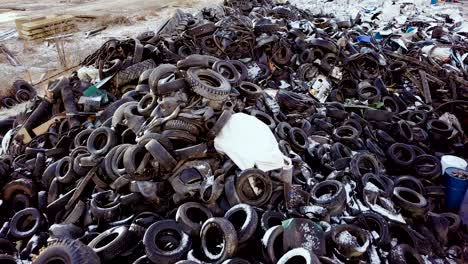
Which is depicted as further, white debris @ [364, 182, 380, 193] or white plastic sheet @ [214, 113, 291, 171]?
white debris @ [364, 182, 380, 193]

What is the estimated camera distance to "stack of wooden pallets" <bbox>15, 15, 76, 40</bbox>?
427 inches

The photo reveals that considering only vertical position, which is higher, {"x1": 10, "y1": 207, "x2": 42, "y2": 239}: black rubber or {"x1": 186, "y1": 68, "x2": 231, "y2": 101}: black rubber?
{"x1": 186, "y1": 68, "x2": 231, "y2": 101}: black rubber

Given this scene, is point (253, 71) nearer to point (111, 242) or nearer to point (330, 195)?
point (330, 195)

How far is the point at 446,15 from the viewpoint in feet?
42.9

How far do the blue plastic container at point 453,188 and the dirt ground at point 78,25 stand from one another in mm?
8621

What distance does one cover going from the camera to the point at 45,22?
11398 mm

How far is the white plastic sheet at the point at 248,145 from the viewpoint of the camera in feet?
12.5

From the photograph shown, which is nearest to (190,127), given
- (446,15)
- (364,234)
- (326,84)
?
(364,234)

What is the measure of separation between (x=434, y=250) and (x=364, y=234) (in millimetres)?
1084

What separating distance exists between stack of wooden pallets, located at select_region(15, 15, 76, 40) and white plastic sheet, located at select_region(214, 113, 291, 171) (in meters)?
9.77

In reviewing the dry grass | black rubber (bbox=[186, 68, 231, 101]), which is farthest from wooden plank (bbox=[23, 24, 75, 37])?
black rubber (bbox=[186, 68, 231, 101])

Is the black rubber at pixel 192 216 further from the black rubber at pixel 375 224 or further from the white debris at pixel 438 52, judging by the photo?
the white debris at pixel 438 52

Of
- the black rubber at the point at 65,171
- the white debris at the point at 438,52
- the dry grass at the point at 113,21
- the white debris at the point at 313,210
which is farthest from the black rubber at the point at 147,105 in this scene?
the dry grass at the point at 113,21

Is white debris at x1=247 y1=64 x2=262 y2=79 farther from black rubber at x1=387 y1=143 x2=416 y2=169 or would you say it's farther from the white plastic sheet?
black rubber at x1=387 y1=143 x2=416 y2=169
